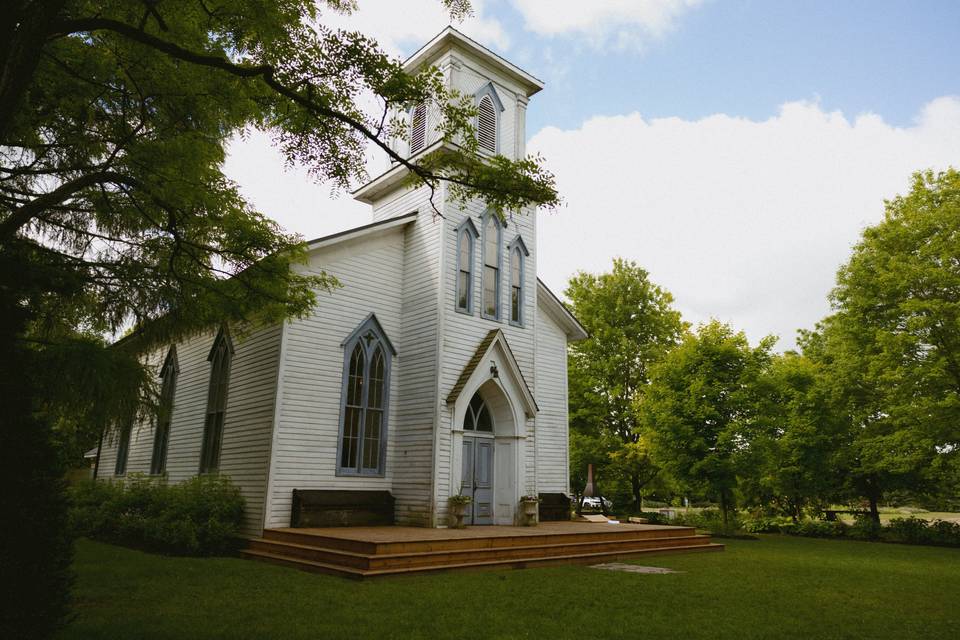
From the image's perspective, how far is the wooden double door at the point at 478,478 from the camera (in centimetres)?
1594

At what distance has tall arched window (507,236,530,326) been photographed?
701 inches

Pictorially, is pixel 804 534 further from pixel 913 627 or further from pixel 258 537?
pixel 258 537

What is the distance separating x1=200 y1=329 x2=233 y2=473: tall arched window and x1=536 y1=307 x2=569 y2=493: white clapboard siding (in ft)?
28.2

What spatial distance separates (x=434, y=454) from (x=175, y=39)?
979cm

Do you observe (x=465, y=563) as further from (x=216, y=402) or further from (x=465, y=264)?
(x=216, y=402)

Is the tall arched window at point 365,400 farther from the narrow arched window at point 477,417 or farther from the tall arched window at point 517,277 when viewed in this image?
the tall arched window at point 517,277

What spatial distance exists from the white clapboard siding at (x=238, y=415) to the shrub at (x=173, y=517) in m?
0.41

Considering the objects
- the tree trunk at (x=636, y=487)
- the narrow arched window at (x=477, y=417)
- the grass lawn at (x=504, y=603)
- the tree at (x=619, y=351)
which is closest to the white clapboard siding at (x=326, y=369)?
the narrow arched window at (x=477, y=417)

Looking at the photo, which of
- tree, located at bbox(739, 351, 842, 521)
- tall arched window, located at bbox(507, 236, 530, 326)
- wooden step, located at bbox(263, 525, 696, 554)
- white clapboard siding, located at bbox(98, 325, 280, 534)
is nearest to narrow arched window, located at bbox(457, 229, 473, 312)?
tall arched window, located at bbox(507, 236, 530, 326)

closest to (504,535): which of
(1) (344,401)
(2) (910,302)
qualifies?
(1) (344,401)

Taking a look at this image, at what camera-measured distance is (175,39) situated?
340 inches

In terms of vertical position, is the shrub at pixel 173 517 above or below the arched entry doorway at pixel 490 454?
below

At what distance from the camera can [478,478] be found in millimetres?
16219

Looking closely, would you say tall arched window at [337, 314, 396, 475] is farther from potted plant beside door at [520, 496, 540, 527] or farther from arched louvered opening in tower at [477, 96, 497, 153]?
arched louvered opening in tower at [477, 96, 497, 153]
